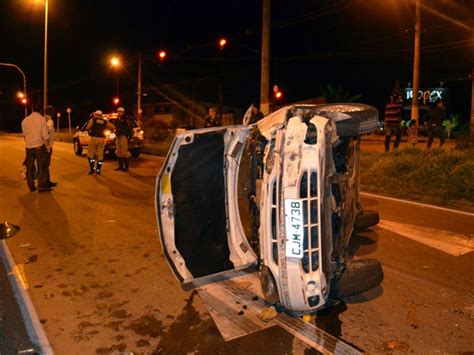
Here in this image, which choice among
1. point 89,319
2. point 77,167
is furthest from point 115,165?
point 89,319

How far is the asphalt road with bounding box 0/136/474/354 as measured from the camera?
3.66 m

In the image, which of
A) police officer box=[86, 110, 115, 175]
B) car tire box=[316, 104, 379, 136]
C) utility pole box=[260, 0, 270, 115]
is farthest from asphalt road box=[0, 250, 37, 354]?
utility pole box=[260, 0, 270, 115]

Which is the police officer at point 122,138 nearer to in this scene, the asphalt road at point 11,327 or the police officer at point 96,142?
the police officer at point 96,142

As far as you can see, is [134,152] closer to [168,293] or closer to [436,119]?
[436,119]

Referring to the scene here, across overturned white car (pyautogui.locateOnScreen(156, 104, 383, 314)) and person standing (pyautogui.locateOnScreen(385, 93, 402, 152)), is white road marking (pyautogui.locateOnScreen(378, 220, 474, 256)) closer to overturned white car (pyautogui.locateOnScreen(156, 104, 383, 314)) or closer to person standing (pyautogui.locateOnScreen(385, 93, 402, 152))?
overturned white car (pyautogui.locateOnScreen(156, 104, 383, 314))

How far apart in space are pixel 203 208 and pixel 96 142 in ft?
31.1

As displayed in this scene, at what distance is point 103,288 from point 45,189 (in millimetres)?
6201

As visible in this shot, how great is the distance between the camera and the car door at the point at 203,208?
4.16 meters

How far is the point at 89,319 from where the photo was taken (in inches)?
160

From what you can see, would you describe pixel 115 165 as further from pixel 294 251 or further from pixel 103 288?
pixel 294 251

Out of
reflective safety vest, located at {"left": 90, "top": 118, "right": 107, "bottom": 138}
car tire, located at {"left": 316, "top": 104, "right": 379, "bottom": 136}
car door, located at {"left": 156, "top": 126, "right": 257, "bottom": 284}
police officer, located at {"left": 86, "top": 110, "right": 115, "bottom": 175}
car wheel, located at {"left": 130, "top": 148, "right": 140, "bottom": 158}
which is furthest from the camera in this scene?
car wheel, located at {"left": 130, "top": 148, "right": 140, "bottom": 158}

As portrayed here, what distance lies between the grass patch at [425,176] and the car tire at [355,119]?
19.5 feet

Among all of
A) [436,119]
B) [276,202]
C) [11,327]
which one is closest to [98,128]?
[436,119]

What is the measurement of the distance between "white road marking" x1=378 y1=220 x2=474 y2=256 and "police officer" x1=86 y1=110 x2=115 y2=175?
8200 mm
